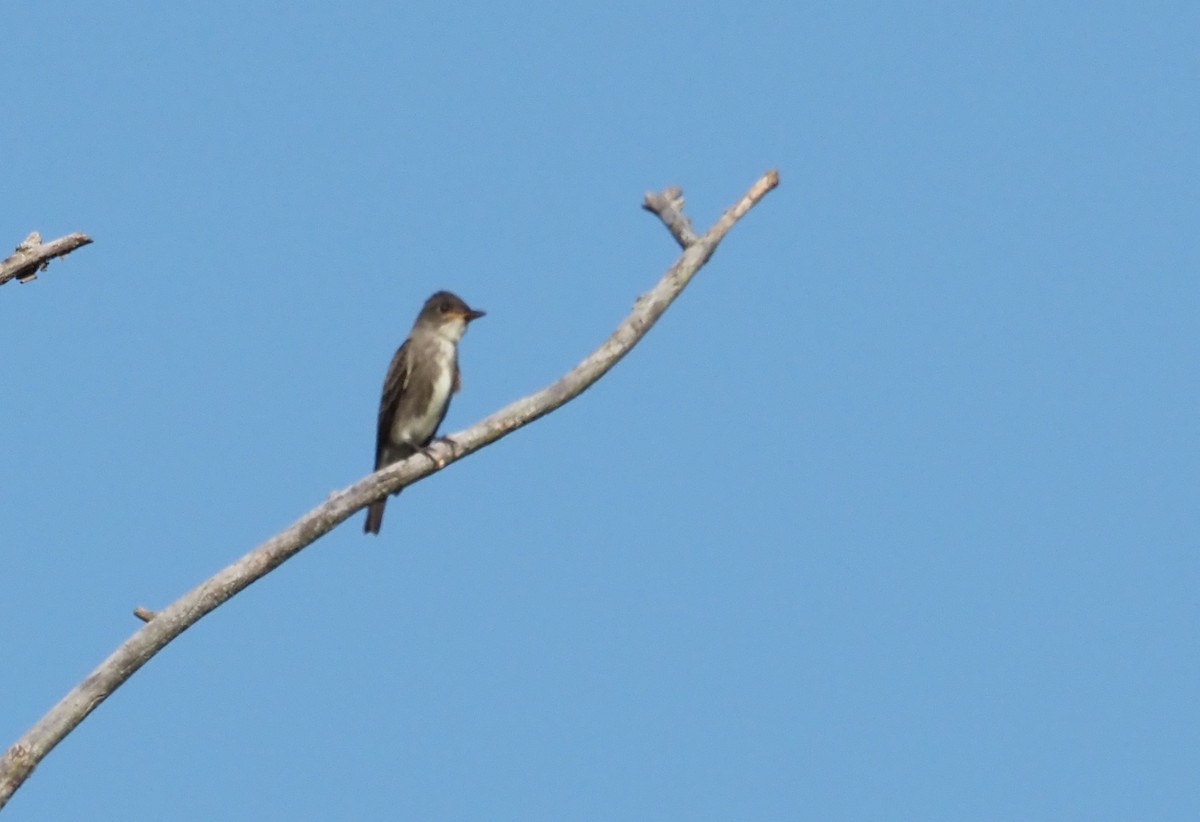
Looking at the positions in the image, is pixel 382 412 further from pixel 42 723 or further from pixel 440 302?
pixel 42 723

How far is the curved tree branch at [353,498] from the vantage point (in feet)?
31.1

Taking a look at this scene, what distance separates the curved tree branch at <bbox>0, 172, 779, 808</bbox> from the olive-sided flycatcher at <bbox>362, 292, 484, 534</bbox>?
2.08 m

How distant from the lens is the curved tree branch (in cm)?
948

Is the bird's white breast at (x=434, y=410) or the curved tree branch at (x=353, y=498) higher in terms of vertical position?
the bird's white breast at (x=434, y=410)

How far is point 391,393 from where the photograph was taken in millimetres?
13367

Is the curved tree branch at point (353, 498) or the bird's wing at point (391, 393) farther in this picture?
A: the bird's wing at point (391, 393)

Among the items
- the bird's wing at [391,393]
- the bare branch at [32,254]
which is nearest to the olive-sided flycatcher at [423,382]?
the bird's wing at [391,393]

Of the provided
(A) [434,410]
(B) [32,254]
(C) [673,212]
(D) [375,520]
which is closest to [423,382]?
(A) [434,410]

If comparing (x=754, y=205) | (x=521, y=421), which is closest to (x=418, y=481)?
(x=521, y=421)

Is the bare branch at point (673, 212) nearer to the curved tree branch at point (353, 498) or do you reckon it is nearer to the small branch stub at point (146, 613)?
the curved tree branch at point (353, 498)

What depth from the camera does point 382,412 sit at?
1345 centimetres

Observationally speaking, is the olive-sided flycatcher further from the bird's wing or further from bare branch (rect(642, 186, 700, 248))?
bare branch (rect(642, 186, 700, 248))

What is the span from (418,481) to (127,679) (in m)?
2.23

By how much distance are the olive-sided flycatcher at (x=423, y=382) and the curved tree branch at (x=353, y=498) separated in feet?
6.83
